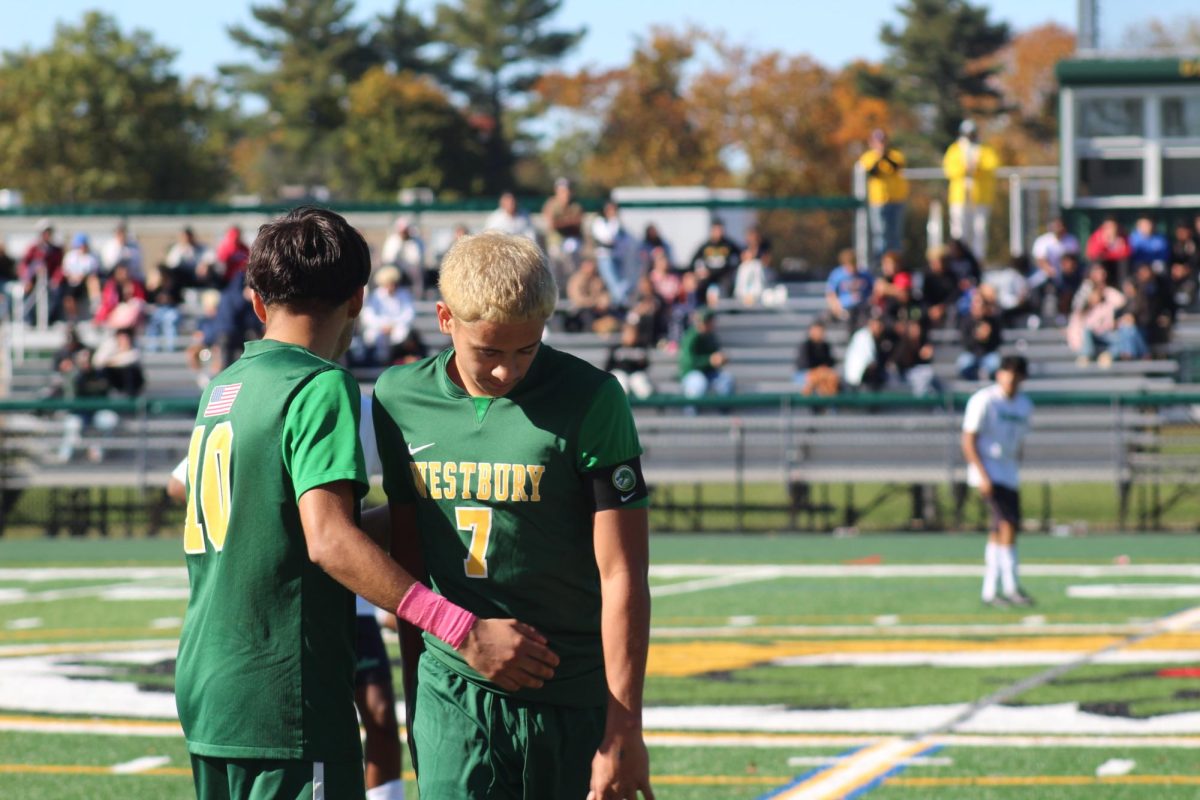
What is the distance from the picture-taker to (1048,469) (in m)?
19.3

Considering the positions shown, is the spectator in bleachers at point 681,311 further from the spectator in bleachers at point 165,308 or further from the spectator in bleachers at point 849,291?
the spectator in bleachers at point 165,308

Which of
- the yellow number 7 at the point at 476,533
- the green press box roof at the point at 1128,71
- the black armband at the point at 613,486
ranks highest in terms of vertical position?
the green press box roof at the point at 1128,71

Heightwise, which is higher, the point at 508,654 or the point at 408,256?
the point at 408,256

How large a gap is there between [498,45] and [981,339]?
221ft

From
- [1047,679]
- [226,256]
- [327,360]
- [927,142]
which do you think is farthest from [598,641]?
[927,142]

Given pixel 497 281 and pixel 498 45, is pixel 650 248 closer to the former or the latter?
pixel 497 281

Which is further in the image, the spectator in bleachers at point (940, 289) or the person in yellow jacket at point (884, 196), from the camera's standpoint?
the person in yellow jacket at point (884, 196)

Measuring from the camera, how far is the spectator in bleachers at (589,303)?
23.6 m

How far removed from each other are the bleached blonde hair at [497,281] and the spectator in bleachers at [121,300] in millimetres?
21325

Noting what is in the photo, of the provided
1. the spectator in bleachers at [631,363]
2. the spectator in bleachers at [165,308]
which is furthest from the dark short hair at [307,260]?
the spectator in bleachers at [165,308]

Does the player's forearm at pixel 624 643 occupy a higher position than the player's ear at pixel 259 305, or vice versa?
the player's ear at pixel 259 305

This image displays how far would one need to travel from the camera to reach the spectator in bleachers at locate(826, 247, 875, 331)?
75.5 feet

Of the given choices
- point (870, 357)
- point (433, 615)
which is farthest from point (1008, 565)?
point (433, 615)

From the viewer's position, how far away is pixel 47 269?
26641 mm
